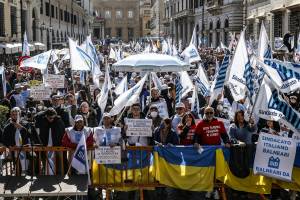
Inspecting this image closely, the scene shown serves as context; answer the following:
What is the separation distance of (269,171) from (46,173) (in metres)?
3.84

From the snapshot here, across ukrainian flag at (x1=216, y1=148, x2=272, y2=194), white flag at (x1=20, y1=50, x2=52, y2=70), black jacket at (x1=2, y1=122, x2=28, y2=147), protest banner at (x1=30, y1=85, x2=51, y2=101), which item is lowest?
ukrainian flag at (x1=216, y1=148, x2=272, y2=194)

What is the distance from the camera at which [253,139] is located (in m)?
9.34

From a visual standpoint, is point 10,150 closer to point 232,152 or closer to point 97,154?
point 97,154

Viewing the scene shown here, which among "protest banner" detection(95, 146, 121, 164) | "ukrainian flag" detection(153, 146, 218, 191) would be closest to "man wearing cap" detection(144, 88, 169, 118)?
"ukrainian flag" detection(153, 146, 218, 191)

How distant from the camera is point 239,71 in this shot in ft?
35.4

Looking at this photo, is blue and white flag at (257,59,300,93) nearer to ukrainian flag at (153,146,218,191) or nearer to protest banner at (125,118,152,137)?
ukrainian flag at (153,146,218,191)

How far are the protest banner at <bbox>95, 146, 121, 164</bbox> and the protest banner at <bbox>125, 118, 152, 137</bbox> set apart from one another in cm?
56

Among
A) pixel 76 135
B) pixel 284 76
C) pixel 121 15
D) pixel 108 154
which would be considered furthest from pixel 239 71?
pixel 121 15

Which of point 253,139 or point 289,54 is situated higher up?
point 289,54

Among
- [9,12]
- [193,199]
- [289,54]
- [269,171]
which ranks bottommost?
[193,199]

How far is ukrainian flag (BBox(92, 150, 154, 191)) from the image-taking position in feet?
29.4

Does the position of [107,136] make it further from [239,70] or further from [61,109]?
[239,70]

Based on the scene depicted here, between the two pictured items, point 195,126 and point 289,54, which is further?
point 289,54

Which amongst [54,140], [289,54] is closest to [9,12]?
[289,54]
